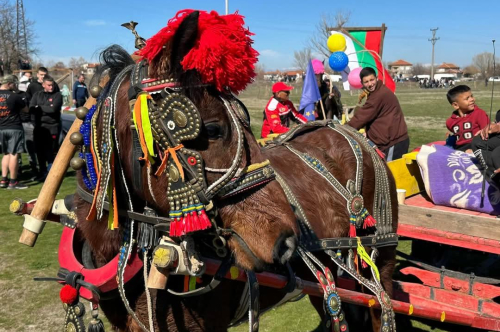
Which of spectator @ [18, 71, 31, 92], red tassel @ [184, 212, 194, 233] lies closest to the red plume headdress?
red tassel @ [184, 212, 194, 233]

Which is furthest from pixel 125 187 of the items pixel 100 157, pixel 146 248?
pixel 146 248

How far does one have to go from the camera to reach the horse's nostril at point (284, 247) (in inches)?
75.6

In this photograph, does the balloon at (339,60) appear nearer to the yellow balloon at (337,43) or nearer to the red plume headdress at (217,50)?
the yellow balloon at (337,43)

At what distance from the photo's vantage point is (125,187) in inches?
85.2

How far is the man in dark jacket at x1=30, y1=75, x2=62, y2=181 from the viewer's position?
32.0 ft

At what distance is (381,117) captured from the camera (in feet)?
16.9

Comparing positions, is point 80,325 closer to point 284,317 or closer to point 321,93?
point 284,317

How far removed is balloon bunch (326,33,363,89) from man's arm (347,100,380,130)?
14.0 ft

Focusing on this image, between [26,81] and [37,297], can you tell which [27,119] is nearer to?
[26,81]

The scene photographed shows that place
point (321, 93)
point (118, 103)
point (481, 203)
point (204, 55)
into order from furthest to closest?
1. point (321, 93)
2. point (481, 203)
3. point (118, 103)
4. point (204, 55)

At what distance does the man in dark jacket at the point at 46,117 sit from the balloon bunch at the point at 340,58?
5664 millimetres

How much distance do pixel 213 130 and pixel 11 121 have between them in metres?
8.82

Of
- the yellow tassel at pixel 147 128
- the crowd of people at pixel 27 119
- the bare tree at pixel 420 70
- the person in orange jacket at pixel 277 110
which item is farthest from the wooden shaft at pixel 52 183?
the bare tree at pixel 420 70

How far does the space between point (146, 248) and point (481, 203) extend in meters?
3.24
